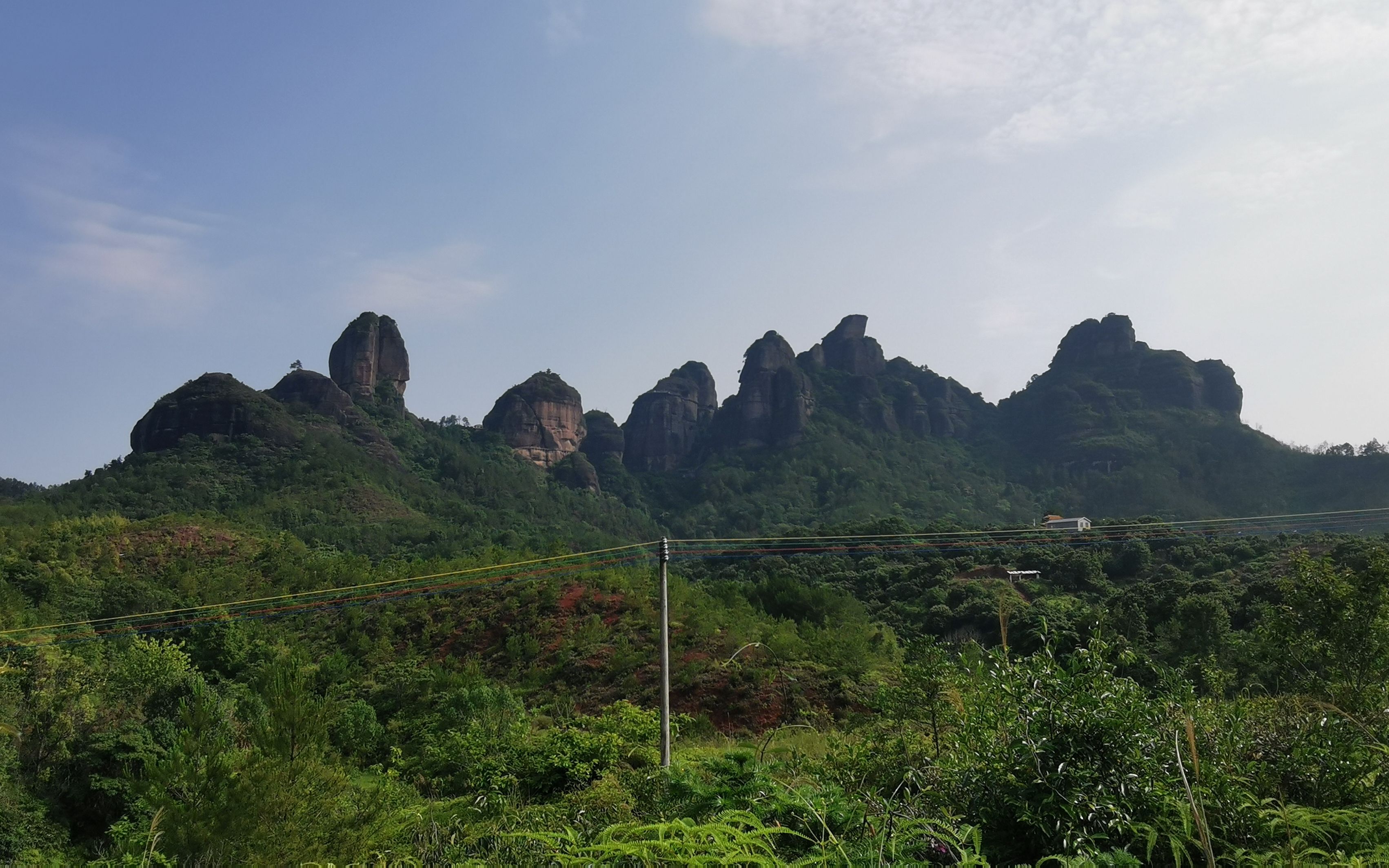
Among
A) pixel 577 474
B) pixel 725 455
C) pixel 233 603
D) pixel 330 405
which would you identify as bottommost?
pixel 233 603

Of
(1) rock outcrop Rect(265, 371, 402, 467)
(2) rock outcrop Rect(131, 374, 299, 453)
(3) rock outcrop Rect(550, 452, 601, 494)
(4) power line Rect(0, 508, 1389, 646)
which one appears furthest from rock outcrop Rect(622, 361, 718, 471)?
(4) power line Rect(0, 508, 1389, 646)

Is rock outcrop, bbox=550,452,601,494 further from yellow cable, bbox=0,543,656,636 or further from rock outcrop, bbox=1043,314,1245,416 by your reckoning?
yellow cable, bbox=0,543,656,636

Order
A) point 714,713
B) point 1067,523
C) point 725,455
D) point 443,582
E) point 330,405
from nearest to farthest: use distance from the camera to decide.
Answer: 1. point 714,713
2. point 443,582
3. point 1067,523
4. point 330,405
5. point 725,455

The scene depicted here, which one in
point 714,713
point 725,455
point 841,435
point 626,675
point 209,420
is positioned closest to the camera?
point 714,713

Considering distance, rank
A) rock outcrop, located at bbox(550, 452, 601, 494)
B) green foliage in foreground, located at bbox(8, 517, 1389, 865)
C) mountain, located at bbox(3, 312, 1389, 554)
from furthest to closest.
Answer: rock outcrop, located at bbox(550, 452, 601, 494) → mountain, located at bbox(3, 312, 1389, 554) → green foliage in foreground, located at bbox(8, 517, 1389, 865)

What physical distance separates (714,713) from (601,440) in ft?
338

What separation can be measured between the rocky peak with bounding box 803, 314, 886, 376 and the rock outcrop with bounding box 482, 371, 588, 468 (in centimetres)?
3768

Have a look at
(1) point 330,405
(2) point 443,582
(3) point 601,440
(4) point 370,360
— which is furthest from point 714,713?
(3) point 601,440

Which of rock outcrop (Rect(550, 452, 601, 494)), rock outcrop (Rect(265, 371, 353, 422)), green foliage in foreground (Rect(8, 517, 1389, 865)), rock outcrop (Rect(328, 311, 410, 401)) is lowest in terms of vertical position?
green foliage in foreground (Rect(8, 517, 1389, 865))

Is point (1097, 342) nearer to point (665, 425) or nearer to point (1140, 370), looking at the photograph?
point (1140, 370)

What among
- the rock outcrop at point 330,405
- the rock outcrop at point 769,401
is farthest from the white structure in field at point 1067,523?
the rock outcrop at point 330,405

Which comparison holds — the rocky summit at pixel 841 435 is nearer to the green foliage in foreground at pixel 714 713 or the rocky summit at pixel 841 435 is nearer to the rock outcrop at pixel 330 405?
the rock outcrop at pixel 330 405

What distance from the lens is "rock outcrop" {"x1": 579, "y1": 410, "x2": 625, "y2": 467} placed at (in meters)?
120

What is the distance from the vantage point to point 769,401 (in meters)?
115
